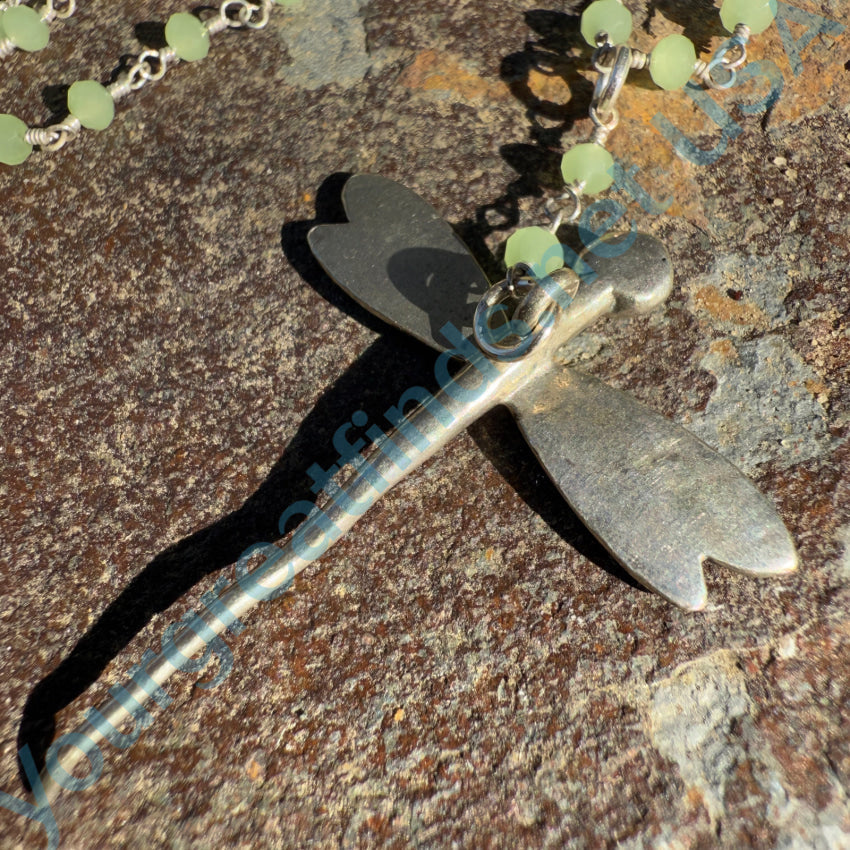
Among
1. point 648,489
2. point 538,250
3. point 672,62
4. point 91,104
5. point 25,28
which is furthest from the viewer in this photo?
point 25,28

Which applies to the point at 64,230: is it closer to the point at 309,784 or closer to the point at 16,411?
the point at 16,411

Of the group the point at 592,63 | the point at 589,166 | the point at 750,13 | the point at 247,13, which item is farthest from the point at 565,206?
the point at 247,13

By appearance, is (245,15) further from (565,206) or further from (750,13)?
(750,13)

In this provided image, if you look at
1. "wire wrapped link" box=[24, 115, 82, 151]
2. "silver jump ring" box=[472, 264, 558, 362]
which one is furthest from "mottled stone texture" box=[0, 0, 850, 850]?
"silver jump ring" box=[472, 264, 558, 362]

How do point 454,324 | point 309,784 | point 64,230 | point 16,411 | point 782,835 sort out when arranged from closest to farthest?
point 782,835 < point 309,784 < point 454,324 < point 16,411 < point 64,230

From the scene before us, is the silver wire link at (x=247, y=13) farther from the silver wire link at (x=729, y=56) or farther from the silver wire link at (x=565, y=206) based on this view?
the silver wire link at (x=729, y=56)

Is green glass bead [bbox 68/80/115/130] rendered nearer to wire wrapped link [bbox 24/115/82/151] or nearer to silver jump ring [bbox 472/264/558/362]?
wire wrapped link [bbox 24/115/82/151]

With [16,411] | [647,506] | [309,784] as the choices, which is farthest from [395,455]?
[16,411]
